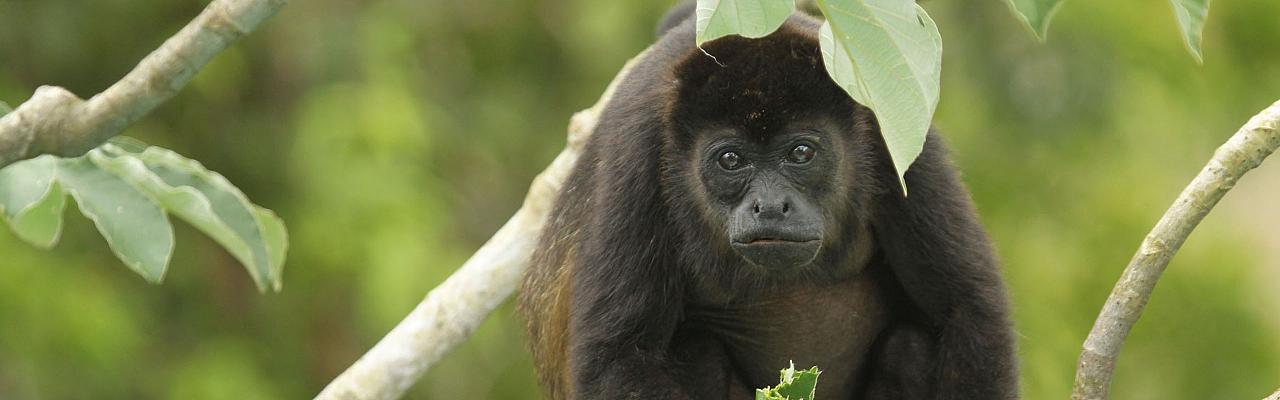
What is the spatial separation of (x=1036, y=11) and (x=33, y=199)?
69.5 inches

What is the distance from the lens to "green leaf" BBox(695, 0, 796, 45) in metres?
1.68

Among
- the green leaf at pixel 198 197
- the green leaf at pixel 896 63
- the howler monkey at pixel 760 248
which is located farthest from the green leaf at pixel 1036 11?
the green leaf at pixel 198 197

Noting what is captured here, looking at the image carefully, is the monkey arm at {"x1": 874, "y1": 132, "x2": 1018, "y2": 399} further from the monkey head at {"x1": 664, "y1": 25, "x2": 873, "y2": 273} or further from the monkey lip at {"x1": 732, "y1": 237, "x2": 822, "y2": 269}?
the monkey lip at {"x1": 732, "y1": 237, "x2": 822, "y2": 269}

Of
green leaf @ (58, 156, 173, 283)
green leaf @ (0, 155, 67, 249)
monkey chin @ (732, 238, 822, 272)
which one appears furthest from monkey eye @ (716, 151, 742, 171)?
green leaf @ (0, 155, 67, 249)

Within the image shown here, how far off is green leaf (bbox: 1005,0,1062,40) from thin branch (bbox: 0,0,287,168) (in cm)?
124

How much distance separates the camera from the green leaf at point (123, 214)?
2.63 meters

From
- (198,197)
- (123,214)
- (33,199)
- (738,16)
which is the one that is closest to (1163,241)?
(738,16)

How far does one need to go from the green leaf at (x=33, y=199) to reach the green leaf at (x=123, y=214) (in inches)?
1.3

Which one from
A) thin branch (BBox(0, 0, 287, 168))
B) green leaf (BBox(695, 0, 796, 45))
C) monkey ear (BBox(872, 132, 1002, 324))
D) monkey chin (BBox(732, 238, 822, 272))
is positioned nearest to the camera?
green leaf (BBox(695, 0, 796, 45))

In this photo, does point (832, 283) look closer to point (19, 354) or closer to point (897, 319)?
point (897, 319)

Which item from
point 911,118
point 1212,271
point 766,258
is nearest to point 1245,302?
point 1212,271

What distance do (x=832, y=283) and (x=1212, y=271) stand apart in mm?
5053

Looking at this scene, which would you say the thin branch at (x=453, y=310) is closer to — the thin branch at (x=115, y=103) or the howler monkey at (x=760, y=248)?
the howler monkey at (x=760, y=248)

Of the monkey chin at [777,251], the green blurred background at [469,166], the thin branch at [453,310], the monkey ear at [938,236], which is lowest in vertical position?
the green blurred background at [469,166]
